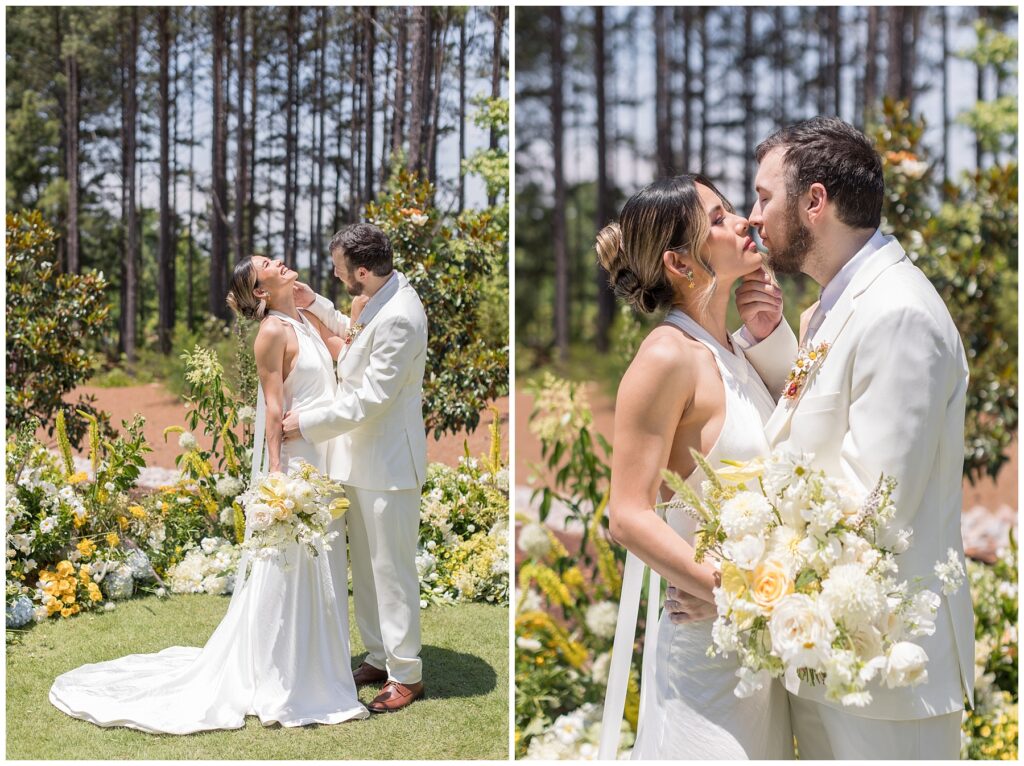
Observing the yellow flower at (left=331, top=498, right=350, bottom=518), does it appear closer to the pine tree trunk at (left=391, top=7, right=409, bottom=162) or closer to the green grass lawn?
the green grass lawn

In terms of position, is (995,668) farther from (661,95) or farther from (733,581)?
(661,95)

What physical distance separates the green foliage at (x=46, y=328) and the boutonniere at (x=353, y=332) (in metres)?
1.35

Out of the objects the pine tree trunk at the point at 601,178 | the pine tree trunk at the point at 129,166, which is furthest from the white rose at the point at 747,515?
the pine tree trunk at the point at 601,178

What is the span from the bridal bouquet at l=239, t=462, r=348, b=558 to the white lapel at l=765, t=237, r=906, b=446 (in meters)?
1.87

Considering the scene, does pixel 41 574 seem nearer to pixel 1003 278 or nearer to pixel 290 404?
pixel 290 404

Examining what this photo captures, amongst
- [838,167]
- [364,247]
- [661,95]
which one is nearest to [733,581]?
[838,167]

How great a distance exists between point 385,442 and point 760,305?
1.75 metres

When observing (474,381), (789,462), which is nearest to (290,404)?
(474,381)

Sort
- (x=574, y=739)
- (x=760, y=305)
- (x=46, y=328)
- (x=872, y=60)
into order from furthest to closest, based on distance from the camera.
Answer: (x=872, y=60) < (x=46, y=328) < (x=574, y=739) < (x=760, y=305)

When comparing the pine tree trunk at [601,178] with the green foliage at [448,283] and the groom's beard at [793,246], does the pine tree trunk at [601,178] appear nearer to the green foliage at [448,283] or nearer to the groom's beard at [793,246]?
the green foliage at [448,283]

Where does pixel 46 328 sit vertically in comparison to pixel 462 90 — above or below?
below

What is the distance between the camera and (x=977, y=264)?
538cm

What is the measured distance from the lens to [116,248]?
4.19 m

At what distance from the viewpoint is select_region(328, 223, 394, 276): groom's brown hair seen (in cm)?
365
